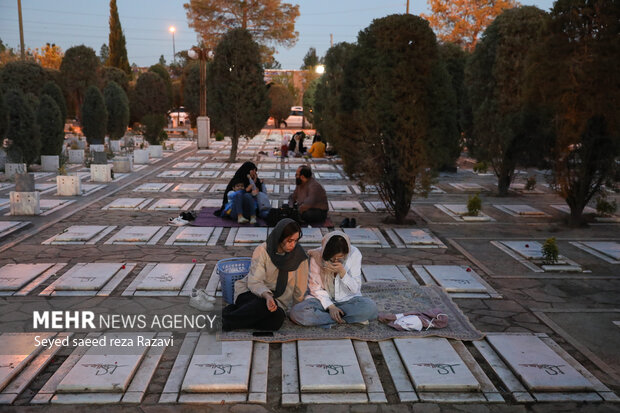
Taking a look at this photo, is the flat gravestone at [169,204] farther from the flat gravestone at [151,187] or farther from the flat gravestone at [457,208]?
the flat gravestone at [457,208]

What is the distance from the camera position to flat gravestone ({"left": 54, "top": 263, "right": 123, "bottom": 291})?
6055 millimetres

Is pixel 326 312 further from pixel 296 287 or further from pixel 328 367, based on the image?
pixel 328 367

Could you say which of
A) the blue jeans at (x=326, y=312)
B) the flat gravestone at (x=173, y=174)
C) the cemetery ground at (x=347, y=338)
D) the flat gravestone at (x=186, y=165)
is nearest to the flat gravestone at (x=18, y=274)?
the cemetery ground at (x=347, y=338)

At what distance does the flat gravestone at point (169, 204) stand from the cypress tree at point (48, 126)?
645cm

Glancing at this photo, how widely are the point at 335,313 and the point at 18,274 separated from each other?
3902 millimetres

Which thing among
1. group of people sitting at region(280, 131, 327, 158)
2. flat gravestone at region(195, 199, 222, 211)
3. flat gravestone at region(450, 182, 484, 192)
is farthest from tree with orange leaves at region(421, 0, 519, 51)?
flat gravestone at region(195, 199, 222, 211)

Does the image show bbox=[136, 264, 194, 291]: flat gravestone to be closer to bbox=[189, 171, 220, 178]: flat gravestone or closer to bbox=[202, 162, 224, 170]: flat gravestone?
bbox=[189, 171, 220, 178]: flat gravestone

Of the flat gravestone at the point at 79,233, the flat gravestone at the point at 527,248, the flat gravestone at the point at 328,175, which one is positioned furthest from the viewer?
the flat gravestone at the point at 328,175

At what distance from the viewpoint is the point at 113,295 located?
19.5 feet

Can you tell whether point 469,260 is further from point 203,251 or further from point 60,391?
point 60,391

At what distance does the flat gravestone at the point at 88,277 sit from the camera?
605 cm

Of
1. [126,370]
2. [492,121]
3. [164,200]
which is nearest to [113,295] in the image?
[126,370]

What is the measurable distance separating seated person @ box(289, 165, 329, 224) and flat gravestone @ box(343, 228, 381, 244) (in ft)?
1.81

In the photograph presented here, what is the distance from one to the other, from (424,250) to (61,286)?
4.91 meters
